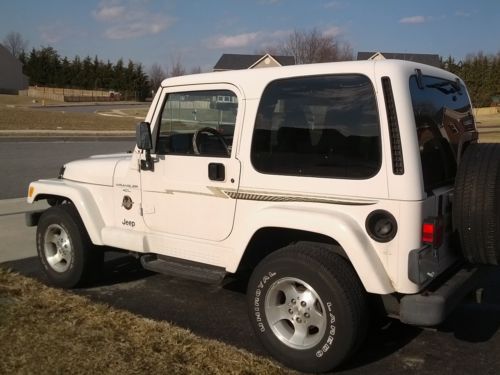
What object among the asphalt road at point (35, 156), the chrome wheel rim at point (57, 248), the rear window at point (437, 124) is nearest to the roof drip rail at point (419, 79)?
the rear window at point (437, 124)

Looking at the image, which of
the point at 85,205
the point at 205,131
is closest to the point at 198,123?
the point at 205,131

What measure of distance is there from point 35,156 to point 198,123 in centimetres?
1186

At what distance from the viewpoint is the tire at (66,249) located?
4953 mm

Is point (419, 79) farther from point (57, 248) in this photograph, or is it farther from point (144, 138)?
point (57, 248)

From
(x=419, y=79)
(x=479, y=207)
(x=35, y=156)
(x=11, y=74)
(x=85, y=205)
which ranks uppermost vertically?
(x=11, y=74)

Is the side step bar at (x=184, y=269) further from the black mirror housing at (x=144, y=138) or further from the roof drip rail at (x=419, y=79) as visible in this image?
the roof drip rail at (x=419, y=79)

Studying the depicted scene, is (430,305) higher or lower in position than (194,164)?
lower

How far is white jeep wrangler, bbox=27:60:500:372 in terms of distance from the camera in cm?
329

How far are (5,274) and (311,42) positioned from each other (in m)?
20.5

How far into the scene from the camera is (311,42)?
78.6 feet

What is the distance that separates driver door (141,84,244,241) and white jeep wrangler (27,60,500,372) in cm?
1

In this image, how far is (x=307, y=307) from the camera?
3518 mm

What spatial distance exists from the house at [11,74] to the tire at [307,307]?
83.5m

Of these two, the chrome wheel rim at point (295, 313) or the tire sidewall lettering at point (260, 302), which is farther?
the tire sidewall lettering at point (260, 302)
